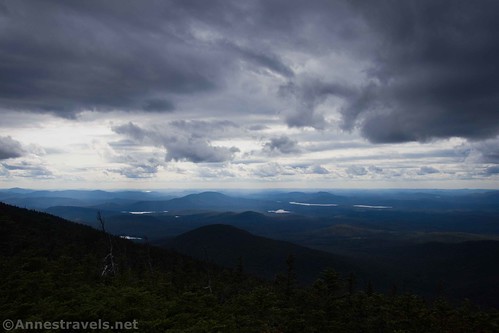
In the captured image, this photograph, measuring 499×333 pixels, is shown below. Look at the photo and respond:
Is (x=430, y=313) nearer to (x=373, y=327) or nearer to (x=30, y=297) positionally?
(x=373, y=327)

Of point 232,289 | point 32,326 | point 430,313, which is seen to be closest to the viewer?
point 32,326

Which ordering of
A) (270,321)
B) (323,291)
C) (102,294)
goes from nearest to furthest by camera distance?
(102,294), (270,321), (323,291)

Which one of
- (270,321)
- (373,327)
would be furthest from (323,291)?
(270,321)

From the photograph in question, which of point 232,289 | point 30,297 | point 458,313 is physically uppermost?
point 30,297

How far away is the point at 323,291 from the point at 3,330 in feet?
111

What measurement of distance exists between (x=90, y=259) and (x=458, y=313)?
60.4 metres

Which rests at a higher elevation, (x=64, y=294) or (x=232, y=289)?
(x=64, y=294)

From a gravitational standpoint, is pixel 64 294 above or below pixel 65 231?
above

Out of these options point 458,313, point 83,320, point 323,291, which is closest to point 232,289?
point 323,291

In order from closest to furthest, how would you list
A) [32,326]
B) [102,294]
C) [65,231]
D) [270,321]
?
[32,326]
[102,294]
[270,321]
[65,231]

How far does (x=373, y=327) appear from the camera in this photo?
3431cm

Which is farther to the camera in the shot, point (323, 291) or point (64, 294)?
point (323, 291)

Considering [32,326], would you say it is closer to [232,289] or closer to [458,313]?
[458,313]

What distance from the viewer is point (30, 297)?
2795 cm
